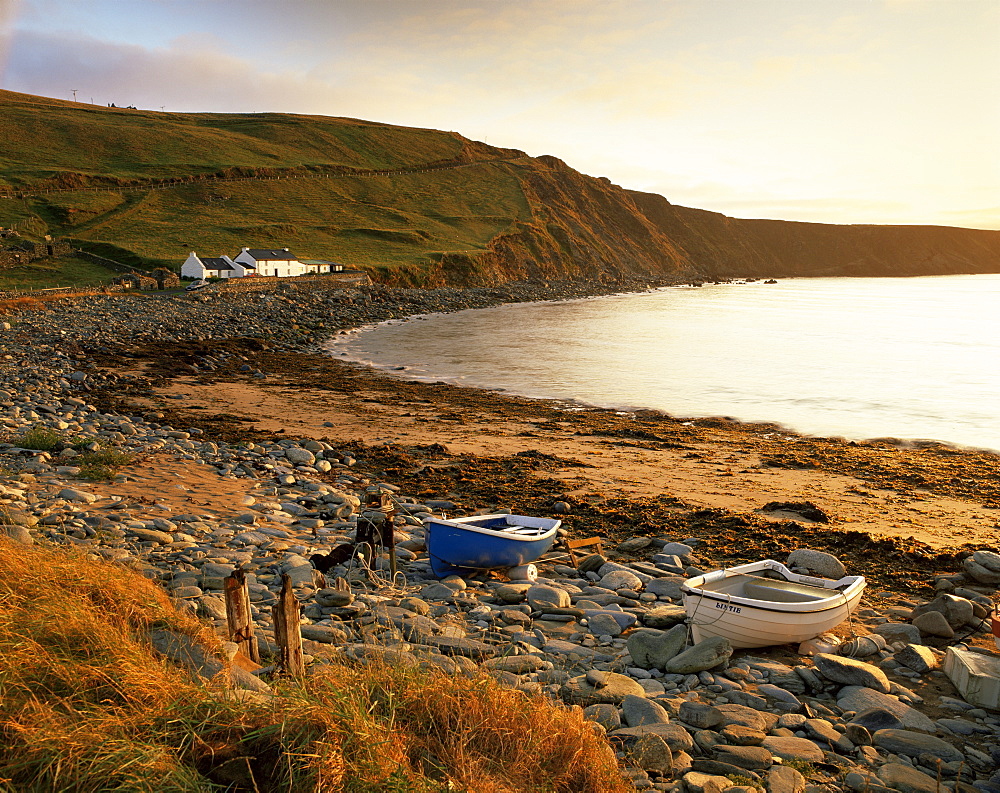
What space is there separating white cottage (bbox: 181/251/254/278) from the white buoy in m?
61.8

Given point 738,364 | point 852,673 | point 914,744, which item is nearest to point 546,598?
point 852,673

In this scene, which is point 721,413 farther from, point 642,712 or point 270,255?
point 270,255

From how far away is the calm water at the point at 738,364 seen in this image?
27.1 metres

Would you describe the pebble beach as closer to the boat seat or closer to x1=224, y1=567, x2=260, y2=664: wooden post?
the boat seat

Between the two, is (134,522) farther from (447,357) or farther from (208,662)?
(447,357)

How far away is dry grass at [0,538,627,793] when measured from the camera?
3732 mm

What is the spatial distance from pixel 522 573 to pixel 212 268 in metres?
64.0

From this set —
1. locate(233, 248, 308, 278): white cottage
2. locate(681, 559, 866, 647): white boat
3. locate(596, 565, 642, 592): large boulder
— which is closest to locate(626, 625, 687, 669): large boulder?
locate(681, 559, 866, 647): white boat

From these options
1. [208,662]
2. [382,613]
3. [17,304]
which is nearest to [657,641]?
[382,613]

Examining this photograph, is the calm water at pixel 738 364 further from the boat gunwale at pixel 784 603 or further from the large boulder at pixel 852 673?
the large boulder at pixel 852 673

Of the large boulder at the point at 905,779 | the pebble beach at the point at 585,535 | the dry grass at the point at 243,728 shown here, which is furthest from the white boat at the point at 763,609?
the dry grass at the point at 243,728

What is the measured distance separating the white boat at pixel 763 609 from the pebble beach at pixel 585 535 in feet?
0.89

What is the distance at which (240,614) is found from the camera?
617 cm

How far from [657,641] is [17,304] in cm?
4577
